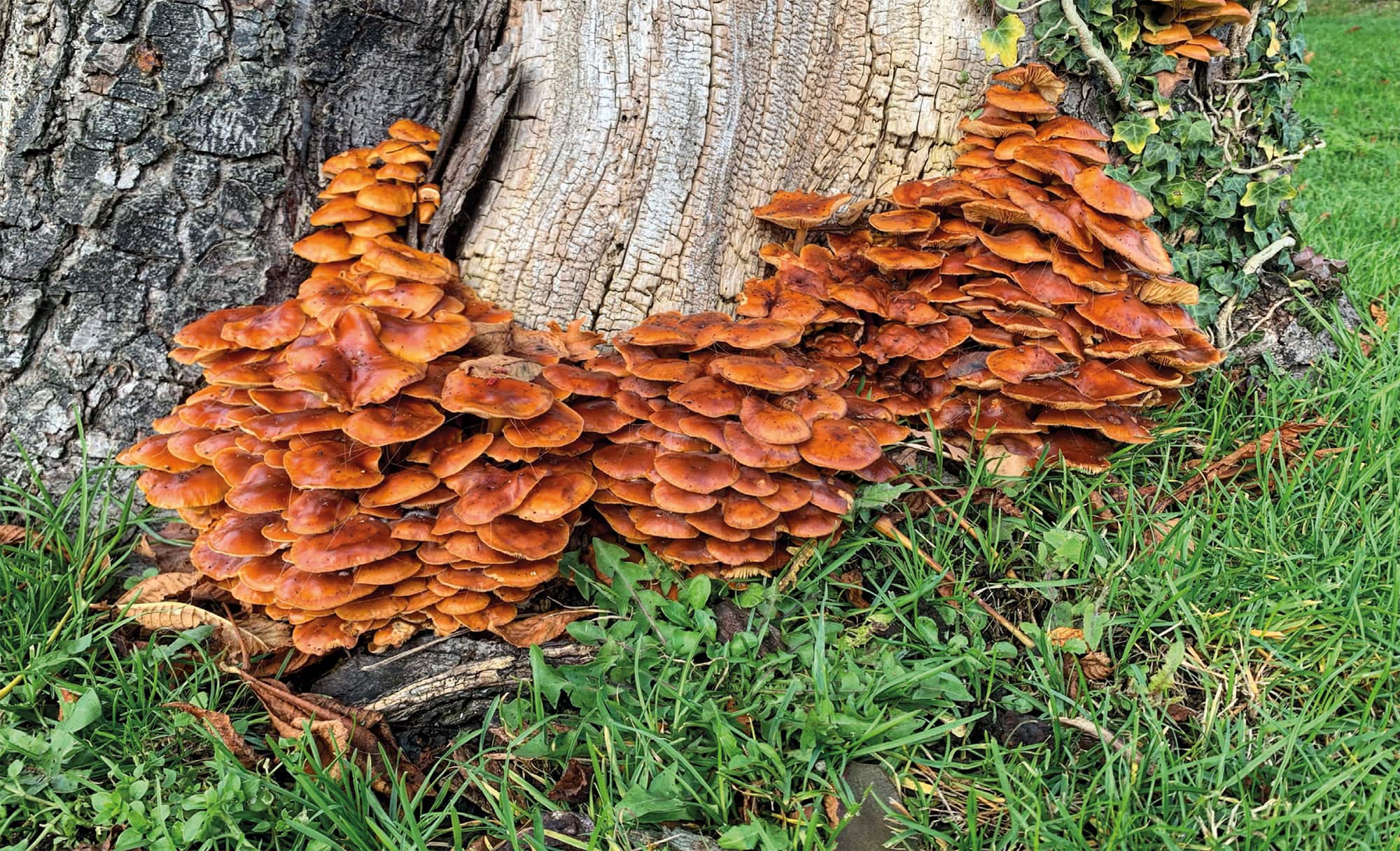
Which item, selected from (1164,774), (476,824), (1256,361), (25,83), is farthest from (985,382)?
(25,83)

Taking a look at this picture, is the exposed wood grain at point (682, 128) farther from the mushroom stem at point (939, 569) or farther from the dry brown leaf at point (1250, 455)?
the dry brown leaf at point (1250, 455)

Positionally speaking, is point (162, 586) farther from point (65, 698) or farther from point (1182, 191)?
point (1182, 191)

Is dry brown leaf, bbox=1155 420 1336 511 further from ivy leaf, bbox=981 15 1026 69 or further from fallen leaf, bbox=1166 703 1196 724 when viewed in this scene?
ivy leaf, bbox=981 15 1026 69

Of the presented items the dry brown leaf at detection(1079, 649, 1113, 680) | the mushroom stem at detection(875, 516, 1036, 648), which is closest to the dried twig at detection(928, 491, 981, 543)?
the mushroom stem at detection(875, 516, 1036, 648)

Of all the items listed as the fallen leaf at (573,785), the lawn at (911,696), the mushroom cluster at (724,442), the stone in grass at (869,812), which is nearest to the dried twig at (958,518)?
the lawn at (911,696)

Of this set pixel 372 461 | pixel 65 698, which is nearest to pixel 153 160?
pixel 372 461

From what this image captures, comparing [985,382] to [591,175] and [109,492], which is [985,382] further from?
[109,492]

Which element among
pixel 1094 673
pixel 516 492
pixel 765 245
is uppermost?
pixel 765 245

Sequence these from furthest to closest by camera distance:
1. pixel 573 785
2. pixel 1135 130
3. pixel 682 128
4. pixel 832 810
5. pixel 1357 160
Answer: pixel 1357 160
pixel 1135 130
pixel 682 128
pixel 573 785
pixel 832 810
